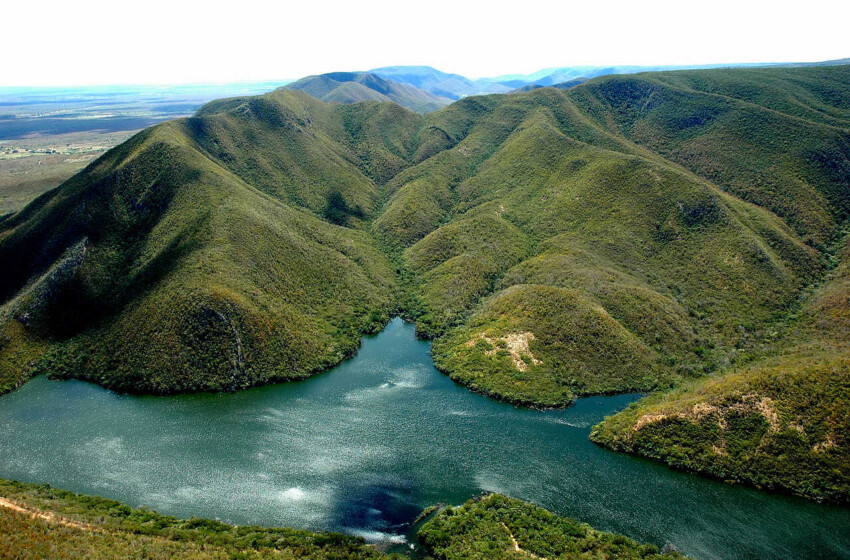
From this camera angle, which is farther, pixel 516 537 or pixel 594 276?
pixel 594 276

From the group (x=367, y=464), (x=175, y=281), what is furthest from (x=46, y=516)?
(x=175, y=281)

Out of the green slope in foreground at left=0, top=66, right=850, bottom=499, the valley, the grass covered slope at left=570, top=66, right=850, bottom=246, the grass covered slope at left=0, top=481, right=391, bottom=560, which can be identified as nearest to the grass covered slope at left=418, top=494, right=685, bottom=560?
the valley

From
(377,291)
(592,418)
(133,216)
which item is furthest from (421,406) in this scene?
(133,216)

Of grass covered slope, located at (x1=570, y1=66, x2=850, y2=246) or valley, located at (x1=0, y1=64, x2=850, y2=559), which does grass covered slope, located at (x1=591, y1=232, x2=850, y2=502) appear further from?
grass covered slope, located at (x1=570, y1=66, x2=850, y2=246)

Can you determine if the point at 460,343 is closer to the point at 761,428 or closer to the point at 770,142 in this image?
the point at 761,428

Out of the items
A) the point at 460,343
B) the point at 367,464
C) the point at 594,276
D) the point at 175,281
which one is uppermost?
the point at 594,276

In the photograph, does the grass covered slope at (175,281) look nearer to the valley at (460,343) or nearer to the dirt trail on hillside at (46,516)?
the valley at (460,343)

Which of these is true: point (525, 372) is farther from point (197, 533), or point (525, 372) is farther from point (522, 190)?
→ point (522, 190)
